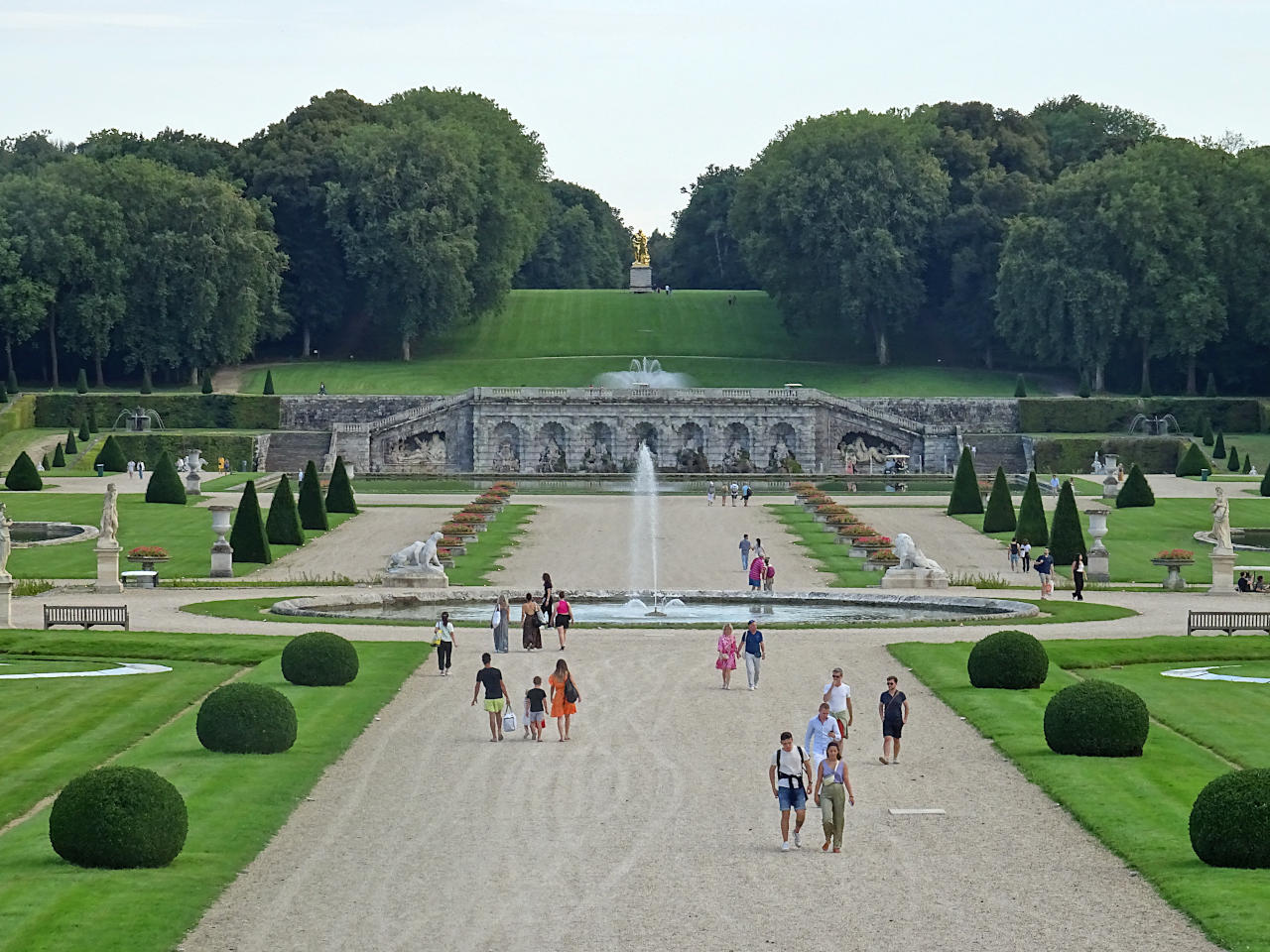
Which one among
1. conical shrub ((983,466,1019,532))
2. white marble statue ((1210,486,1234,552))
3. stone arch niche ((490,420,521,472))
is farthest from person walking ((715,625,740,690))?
stone arch niche ((490,420,521,472))

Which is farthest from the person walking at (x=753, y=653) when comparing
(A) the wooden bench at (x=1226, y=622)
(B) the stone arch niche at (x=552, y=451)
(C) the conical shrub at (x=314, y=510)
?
(B) the stone arch niche at (x=552, y=451)

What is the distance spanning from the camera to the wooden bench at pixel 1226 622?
Result: 147 ft

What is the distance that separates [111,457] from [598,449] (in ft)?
82.0

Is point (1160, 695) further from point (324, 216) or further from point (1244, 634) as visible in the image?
point (324, 216)

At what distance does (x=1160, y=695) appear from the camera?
36.4m

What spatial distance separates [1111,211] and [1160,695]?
77.1 m

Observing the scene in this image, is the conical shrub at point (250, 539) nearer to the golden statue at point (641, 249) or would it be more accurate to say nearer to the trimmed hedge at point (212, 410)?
the trimmed hedge at point (212, 410)

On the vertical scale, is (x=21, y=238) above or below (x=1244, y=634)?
above

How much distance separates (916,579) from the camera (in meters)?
56.8

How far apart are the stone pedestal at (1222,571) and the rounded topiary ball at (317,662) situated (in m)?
25.9

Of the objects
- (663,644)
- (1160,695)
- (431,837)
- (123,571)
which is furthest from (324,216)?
(431,837)

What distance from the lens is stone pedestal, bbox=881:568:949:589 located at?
5653 centimetres

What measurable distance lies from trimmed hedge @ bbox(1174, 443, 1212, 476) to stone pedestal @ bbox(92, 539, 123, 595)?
2071 inches

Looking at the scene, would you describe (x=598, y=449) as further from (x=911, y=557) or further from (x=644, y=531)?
(x=911, y=557)
